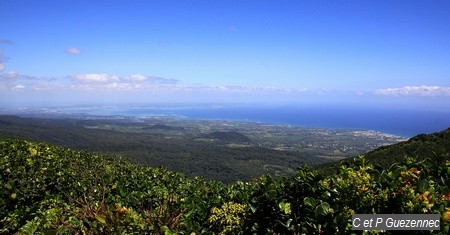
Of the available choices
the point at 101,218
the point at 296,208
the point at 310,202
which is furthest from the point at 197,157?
the point at 310,202

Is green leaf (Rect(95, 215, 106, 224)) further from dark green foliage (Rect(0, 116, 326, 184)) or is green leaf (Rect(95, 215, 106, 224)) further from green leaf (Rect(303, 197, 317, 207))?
dark green foliage (Rect(0, 116, 326, 184))

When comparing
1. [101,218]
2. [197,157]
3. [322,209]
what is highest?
[322,209]

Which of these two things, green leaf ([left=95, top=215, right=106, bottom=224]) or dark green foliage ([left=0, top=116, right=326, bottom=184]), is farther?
dark green foliage ([left=0, top=116, right=326, bottom=184])

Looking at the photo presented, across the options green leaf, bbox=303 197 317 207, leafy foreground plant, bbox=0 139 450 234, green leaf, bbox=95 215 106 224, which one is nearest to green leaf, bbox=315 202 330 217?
leafy foreground plant, bbox=0 139 450 234

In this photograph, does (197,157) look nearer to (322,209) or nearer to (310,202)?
(310,202)

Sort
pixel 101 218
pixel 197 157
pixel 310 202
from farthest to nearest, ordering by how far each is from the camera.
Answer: pixel 197 157
pixel 101 218
pixel 310 202

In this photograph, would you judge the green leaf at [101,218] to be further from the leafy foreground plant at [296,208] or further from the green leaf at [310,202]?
the green leaf at [310,202]

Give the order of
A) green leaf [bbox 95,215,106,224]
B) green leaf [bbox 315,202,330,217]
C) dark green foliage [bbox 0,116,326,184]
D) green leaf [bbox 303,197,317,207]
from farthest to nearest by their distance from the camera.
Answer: dark green foliage [bbox 0,116,326,184] → green leaf [bbox 95,215,106,224] → green leaf [bbox 303,197,317,207] → green leaf [bbox 315,202,330,217]

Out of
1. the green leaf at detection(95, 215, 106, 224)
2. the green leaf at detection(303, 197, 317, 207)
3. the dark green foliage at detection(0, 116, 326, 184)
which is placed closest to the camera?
the green leaf at detection(303, 197, 317, 207)

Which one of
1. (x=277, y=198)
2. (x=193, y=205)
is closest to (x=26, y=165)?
(x=193, y=205)

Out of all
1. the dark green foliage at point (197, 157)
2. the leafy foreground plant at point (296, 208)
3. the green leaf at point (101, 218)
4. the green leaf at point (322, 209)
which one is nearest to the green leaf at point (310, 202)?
the leafy foreground plant at point (296, 208)

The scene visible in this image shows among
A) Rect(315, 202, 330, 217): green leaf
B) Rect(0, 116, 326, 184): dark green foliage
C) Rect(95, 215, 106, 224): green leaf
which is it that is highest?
Rect(315, 202, 330, 217): green leaf
